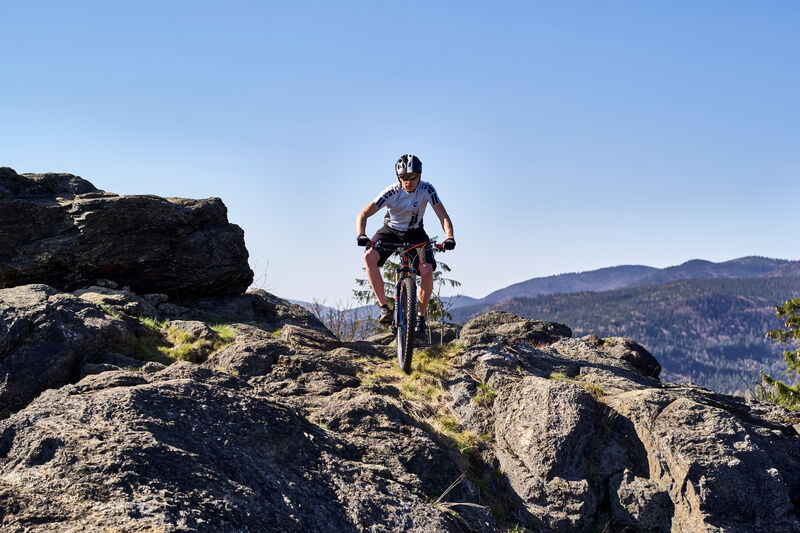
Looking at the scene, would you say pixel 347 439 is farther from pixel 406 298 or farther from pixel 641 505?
pixel 641 505

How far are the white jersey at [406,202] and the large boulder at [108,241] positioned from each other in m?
7.21

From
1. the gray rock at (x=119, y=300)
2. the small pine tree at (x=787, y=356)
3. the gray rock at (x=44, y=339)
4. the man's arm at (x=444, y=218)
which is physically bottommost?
the small pine tree at (x=787, y=356)

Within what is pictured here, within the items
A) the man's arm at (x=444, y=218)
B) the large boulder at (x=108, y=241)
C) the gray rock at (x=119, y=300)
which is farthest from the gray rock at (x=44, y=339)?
the man's arm at (x=444, y=218)

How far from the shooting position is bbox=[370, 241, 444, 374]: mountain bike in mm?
10344

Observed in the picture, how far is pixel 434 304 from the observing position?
32344 mm

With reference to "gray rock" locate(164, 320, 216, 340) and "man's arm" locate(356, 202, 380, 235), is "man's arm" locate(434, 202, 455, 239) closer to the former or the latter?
"man's arm" locate(356, 202, 380, 235)

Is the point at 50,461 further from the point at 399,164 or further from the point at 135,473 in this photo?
the point at 399,164

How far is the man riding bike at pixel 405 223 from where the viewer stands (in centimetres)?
1049

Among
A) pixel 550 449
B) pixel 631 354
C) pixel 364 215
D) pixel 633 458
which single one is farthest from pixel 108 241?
pixel 631 354

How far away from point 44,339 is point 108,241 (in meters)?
6.69

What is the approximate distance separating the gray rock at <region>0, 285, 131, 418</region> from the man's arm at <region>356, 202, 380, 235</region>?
15.6 ft

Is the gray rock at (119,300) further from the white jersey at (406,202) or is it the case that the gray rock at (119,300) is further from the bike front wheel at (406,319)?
the white jersey at (406,202)

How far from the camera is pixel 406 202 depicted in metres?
10.8

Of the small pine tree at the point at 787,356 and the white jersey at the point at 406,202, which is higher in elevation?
the white jersey at the point at 406,202
